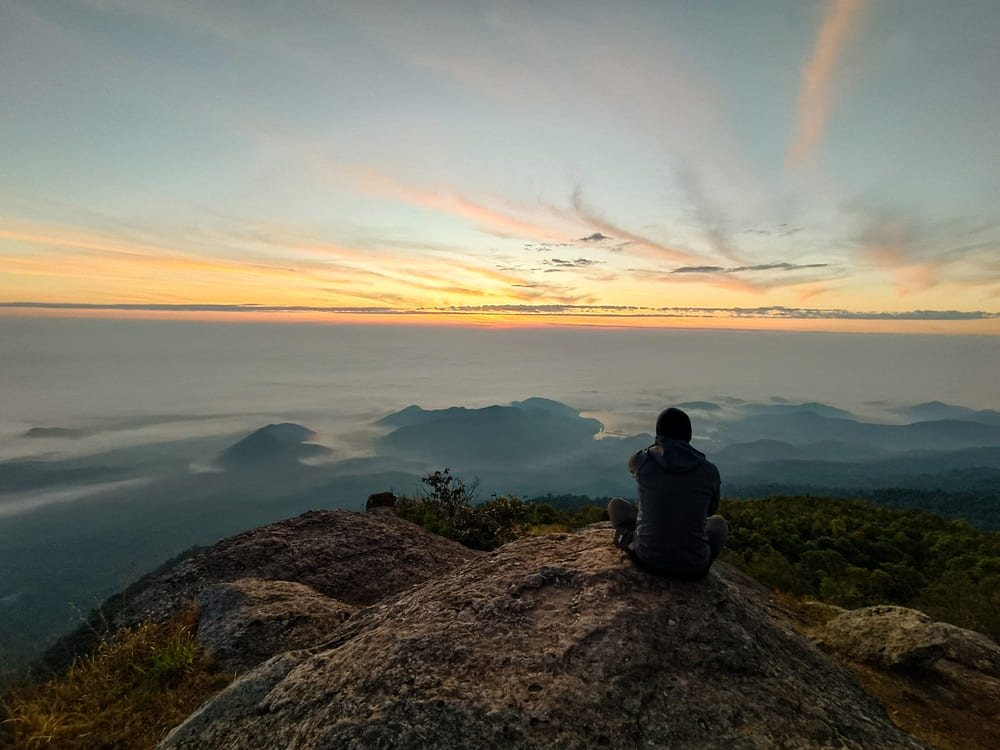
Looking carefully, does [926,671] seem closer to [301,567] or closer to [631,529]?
[631,529]

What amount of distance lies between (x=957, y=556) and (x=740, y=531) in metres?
13.3

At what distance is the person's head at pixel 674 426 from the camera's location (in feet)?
23.2

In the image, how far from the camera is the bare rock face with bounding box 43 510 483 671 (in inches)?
438

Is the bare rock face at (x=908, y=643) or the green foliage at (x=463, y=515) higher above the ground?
the bare rock face at (x=908, y=643)

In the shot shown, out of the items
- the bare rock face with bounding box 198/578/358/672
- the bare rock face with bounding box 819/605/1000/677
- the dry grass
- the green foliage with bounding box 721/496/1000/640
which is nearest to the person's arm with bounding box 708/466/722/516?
the bare rock face with bounding box 198/578/358/672

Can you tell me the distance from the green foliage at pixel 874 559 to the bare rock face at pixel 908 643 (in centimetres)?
706

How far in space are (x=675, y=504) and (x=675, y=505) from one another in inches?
0.6

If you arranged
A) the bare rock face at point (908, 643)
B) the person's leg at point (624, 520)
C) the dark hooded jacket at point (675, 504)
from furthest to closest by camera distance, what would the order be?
the bare rock face at point (908, 643)
the person's leg at point (624, 520)
the dark hooded jacket at point (675, 504)

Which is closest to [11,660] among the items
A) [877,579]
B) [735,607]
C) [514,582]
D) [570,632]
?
[514,582]

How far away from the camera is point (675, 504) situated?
676 centimetres

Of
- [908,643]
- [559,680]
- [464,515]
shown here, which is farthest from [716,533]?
[464,515]

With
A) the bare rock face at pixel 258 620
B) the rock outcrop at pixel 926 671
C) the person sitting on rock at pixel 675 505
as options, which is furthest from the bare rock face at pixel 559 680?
the rock outcrop at pixel 926 671

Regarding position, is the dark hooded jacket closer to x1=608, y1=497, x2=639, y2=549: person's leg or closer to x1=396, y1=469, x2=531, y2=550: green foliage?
x1=608, y1=497, x2=639, y2=549: person's leg

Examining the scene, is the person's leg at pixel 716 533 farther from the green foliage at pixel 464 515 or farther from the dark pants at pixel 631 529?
the green foliage at pixel 464 515
